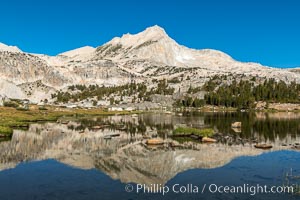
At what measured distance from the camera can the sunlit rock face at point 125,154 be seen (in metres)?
50.5

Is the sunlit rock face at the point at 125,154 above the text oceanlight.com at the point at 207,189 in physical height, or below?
above

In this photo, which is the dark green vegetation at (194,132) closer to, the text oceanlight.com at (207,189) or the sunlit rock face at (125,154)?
the sunlit rock face at (125,154)

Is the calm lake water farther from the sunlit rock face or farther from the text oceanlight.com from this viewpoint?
the text oceanlight.com

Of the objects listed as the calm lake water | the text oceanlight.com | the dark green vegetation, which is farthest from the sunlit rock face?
the dark green vegetation

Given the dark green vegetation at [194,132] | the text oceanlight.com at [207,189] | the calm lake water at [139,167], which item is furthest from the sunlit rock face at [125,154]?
the dark green vegetation at [194,132]

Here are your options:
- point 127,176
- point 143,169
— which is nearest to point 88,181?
point 127,176

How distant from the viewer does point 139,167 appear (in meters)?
52.4

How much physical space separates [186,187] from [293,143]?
1756 inches

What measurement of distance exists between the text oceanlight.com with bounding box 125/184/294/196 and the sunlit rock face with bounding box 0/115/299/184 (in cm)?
298

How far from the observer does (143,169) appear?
167ft

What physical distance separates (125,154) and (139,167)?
38.8ft

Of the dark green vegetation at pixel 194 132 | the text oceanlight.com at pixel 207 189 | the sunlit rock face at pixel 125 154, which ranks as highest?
the dark green vegetation at pixel 194 132

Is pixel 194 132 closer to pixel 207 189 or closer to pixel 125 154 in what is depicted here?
pixel 125 154

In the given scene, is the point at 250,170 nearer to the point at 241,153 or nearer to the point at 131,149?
the point at 241,153
